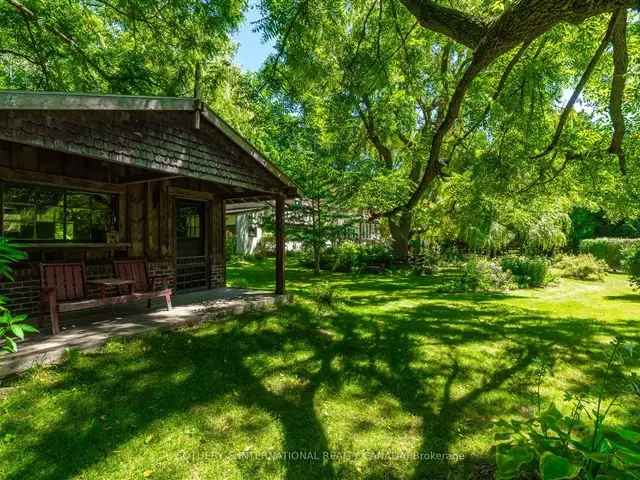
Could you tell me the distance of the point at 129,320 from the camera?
6.49 metres

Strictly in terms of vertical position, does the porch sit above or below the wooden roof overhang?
below

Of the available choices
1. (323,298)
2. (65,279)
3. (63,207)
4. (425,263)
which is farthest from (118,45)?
(425,263)

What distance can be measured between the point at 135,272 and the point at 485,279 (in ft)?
38.5

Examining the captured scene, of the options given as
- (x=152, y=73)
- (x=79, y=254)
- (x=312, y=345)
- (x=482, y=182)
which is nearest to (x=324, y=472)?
(x=312, y=345)

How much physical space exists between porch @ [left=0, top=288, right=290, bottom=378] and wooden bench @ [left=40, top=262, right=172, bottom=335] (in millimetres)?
Result: 361

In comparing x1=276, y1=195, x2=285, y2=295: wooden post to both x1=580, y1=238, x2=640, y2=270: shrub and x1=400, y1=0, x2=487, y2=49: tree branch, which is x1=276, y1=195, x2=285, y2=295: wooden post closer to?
x1=400, y1=0, x2=487, y2=49: tree branch

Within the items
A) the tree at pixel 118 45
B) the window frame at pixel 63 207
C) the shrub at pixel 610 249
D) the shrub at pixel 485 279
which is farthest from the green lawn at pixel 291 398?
the shrub at pixel 610 249

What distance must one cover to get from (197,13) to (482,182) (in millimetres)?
6304

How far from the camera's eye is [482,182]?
6668 mm

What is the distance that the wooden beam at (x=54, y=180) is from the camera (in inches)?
231

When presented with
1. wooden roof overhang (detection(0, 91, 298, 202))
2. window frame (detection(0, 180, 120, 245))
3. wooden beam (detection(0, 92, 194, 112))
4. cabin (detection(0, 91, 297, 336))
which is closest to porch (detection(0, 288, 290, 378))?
cabin (detection(0, 91, 297, 336))

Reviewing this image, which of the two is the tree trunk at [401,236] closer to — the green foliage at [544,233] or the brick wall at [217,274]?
the green foliage at [544,233]

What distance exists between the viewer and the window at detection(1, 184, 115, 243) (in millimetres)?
6086

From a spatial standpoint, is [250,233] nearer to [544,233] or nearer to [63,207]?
[544,233]
